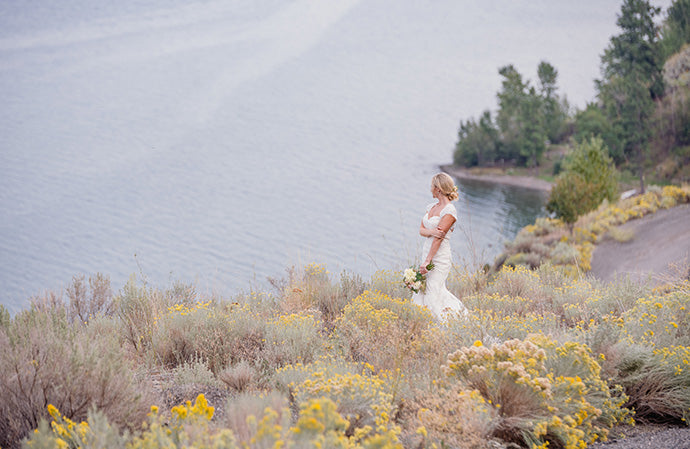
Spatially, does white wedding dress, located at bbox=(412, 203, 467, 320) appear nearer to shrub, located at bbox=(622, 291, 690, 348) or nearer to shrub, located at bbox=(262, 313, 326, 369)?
shrub, located at bbox=(262, 313, 326, 369)

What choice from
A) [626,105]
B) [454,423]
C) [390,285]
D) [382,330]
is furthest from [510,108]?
[454,423]

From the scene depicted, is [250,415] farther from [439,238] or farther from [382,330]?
[439,238]

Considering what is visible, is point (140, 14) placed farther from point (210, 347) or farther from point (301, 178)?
point (210, 347)

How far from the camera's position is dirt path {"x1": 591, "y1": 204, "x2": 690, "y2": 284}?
15008 millimetres

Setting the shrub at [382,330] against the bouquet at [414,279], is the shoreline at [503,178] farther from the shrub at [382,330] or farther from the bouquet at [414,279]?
the shrub at [382,330]

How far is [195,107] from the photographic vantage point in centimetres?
10431

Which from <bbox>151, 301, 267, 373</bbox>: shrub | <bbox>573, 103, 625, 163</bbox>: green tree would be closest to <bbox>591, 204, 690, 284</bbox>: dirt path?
<bbox>151, 301, 267, 373</bbox>: shrub

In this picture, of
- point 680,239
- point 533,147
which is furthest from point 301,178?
point 680,239

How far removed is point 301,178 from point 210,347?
67.2 metres

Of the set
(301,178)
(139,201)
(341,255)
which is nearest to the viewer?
(341,255)

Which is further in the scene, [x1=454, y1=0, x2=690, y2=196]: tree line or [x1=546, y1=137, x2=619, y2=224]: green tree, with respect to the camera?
[x1=454, y1=0, x2=690, y2=196]: tree line

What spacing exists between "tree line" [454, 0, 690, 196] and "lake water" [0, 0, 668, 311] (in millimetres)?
11396

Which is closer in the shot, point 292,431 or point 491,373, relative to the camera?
point 292,431

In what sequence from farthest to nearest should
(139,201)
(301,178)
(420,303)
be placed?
(301,178) < (139,201) < (420,303)
